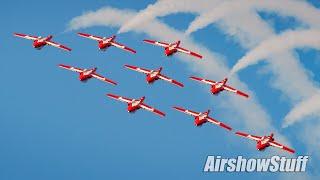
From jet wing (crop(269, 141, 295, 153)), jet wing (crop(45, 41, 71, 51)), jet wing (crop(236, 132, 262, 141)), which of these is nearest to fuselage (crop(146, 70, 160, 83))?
jet wing (crop(45, 41, 71, 51))

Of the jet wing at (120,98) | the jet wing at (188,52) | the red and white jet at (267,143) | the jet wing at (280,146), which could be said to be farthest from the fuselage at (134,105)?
the jet wing at (280,146)

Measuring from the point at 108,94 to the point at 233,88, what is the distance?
625cm

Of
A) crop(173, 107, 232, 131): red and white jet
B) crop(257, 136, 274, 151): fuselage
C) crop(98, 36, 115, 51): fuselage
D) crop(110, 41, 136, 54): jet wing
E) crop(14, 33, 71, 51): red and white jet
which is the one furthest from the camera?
crop(14, 33, 71, 51): red and white jet

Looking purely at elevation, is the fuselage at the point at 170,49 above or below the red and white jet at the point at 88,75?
above

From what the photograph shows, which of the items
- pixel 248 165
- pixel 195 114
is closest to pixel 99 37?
pixel 195 114

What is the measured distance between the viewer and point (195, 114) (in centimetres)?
4931

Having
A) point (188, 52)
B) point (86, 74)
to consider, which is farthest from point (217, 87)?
point (86, 74)

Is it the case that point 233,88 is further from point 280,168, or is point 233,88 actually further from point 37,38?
point 37,38

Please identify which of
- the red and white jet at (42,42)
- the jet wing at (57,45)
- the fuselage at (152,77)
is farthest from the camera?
the red and white jet at (42,42)

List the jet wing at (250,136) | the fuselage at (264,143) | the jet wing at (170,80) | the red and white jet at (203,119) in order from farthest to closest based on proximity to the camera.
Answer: the jet wing at (170,80), the red and white jet at (203,119), the jet wing at (250,136), the fuselage at (264,143)

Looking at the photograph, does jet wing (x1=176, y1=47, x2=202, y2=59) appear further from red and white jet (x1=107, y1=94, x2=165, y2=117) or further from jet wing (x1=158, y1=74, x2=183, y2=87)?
red and white jet (x1=107, y1=94, x2=165, y2=117)

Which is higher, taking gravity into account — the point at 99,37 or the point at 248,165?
the point at 99,37

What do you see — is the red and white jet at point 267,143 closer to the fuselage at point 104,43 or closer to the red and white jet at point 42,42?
the fuselage at point 104,43

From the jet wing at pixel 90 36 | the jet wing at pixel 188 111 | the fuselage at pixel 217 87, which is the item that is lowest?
the jet wing at pixel 188 111
